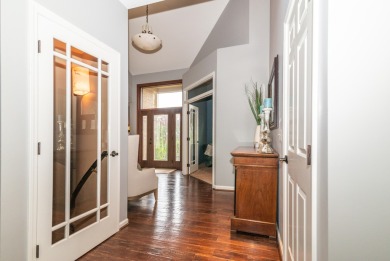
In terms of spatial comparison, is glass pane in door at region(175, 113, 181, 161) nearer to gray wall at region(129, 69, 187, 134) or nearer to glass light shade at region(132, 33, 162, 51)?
gray wall at region(129, 69, 187, 134)

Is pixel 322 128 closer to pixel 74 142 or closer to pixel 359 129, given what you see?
pixel 359 129

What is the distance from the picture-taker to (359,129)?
0.74 metres

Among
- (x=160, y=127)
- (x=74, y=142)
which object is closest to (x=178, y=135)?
(x=160, y=127)

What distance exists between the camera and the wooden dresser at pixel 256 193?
2.23 m

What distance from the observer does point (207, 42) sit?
504cm

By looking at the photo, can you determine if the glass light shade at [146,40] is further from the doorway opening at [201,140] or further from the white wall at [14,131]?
the white wall at [14,131]

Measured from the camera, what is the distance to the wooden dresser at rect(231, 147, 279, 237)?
223 cm

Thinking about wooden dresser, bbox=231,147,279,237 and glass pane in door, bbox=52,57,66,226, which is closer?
glass pane in door, bbox=52,57,66,226

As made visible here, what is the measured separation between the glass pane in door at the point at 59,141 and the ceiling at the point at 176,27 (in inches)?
132

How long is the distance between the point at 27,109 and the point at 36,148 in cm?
30

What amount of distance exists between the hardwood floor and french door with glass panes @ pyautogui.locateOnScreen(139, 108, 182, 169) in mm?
3153

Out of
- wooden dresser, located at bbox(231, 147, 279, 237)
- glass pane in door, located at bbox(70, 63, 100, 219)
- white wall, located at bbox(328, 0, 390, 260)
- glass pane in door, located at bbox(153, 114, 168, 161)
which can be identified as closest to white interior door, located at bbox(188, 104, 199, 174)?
glass pane in door, located at bbox(153, 114, 168, 161)

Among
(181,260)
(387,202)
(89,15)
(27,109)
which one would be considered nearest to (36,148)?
(27,109)

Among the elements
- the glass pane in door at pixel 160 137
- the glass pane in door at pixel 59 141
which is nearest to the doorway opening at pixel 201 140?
the glass pane in door at pixel 160 137
